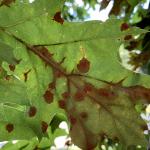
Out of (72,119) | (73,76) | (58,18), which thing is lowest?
(72,119)

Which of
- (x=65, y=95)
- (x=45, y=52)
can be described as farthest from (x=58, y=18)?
(x=65, y=95)

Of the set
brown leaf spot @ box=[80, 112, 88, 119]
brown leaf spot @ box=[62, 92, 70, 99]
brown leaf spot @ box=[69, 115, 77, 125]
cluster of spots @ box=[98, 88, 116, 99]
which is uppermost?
brown leaf spot @ box=[62, 92, 70, 99]

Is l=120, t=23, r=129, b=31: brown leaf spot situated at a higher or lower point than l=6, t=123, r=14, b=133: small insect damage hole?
higher

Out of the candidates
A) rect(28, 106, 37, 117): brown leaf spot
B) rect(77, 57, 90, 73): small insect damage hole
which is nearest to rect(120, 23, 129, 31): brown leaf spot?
rect(77, 57, 90, 73): small insect damage hole

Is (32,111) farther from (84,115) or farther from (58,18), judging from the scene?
(58,18)

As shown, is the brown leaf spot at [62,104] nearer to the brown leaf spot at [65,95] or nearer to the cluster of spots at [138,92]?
the brown leaf spot at [65,95]

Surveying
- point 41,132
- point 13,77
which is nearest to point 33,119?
point 41,132

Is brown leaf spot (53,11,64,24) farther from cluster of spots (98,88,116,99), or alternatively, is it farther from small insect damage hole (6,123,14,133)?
small insect damage hole (6,123,14,133)

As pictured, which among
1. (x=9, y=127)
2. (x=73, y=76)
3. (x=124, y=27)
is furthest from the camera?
(x=9, y=127)
